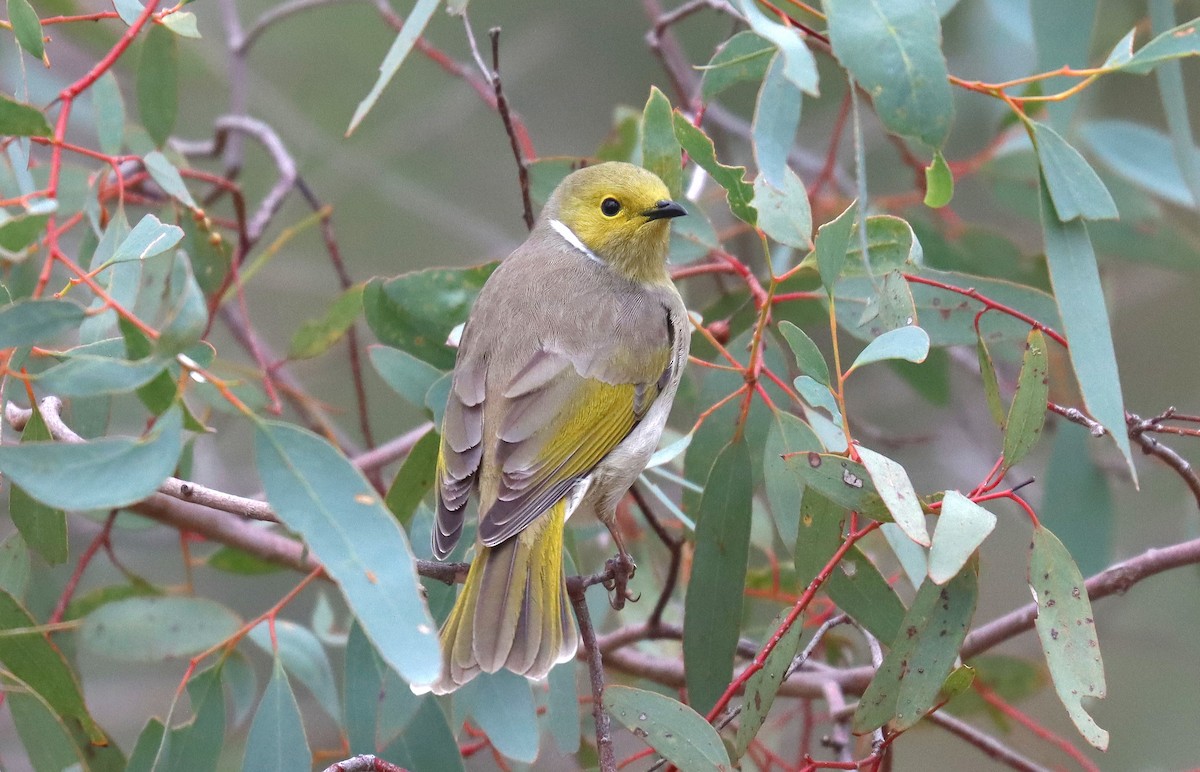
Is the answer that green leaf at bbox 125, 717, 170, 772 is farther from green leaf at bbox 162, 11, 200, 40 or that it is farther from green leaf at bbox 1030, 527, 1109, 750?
green leaf at bbox 1030, 527, 1109, 750

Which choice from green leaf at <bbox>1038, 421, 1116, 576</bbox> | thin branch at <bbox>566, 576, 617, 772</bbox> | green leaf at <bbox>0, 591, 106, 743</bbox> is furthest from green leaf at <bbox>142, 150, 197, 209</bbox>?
green leaf at <bbox>1038, 421, 1116, 576</bbox>

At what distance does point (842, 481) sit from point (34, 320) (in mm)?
1147

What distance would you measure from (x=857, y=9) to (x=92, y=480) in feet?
3.88

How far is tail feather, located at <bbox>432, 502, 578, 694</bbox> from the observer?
2.13 metres

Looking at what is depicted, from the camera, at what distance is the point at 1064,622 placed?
1.81m

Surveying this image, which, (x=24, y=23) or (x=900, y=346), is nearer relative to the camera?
(x=900, y=346)

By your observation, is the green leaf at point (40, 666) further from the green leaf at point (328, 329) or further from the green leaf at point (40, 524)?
the green leaf at point (328, 329)

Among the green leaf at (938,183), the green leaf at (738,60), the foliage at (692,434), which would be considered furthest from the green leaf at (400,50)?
the green leaf at (938,183)

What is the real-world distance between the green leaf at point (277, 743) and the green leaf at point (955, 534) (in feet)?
3.74

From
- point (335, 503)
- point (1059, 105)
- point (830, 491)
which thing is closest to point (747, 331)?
point (1059, 105)

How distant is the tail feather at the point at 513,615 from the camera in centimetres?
213

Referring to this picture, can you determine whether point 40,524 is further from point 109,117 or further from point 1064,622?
point 1064,622

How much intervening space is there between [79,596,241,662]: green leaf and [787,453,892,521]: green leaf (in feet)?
4.18

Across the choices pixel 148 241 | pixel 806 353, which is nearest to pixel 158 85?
pixel 148 241
